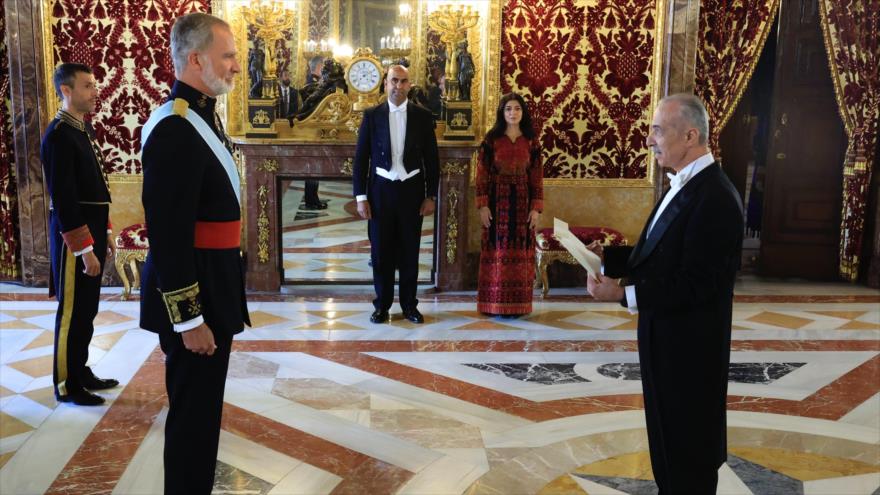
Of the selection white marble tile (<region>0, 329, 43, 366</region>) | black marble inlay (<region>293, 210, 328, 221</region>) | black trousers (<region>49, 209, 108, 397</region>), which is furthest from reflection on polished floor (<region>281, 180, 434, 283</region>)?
black trousers (<region>49, 209, 108, 397</region>)

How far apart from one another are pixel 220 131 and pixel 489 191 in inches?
123

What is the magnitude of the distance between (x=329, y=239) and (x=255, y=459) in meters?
4.03

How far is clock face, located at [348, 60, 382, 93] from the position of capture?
6066 millimetres

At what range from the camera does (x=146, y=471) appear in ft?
9.77

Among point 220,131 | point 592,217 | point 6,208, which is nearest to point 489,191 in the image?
point 592,217

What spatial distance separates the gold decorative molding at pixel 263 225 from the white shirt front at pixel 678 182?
13.5 feet

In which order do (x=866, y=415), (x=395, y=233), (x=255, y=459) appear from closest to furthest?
(x=255, y=459) < (x=866, y=415) < (x=395, y=233)

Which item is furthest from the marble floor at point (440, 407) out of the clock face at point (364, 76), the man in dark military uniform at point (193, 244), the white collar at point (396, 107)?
the clock face at point (364, 76)

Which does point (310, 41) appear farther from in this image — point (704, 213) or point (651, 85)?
point (704, 213)

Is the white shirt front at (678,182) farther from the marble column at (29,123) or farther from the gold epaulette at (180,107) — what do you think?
the marble column at (29,123)

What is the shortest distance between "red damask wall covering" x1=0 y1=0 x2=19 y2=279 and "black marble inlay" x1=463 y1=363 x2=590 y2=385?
4025 millimetres

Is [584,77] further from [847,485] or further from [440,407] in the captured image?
[847,485]

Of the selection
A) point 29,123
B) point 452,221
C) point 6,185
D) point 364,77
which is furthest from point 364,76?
point 6,185

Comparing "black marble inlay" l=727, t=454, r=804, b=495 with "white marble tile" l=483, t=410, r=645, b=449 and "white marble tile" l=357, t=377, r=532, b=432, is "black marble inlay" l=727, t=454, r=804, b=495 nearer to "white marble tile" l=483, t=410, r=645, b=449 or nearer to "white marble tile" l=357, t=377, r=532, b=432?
"white marble tile" l=483, t=410, r=645, b=449
